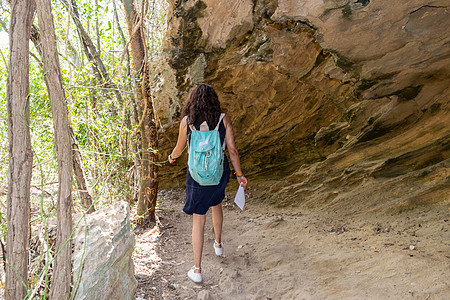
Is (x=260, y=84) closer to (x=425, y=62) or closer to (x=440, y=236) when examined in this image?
(x=425, y=62)

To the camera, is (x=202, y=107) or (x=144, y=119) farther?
(x=144, y=119)

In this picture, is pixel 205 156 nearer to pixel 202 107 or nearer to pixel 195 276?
pixel 202 107

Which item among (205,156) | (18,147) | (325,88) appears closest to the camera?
(18,147)

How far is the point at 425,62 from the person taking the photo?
3.91 meters

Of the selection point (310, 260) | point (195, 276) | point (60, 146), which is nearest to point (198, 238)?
point (195, 276)

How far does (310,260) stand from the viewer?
10.9 ft

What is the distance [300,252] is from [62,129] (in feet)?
8.40

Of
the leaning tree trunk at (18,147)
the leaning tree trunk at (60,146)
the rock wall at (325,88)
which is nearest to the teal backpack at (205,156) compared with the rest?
the leaning tree trunk at (60,146)

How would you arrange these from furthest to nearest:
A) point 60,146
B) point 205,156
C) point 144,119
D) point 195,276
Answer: point 144,119, point 195,276, point 205,156, point 60,146

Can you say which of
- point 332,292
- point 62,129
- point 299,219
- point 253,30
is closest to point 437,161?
point 299,219

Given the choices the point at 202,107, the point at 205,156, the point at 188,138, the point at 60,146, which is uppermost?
the point at 202,107

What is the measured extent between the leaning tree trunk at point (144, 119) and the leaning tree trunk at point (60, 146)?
2.01 meters

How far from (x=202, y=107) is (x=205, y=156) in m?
0.44

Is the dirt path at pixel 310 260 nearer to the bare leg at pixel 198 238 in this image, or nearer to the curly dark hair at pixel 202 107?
the bare leg at pixel 198 238
